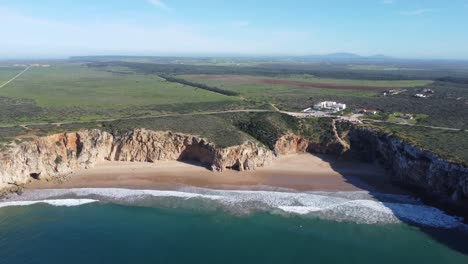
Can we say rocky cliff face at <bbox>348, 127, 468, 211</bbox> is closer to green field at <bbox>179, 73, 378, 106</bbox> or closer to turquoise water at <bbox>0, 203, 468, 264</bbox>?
turquoise water at <bbox>0, 203, 468, 264</bbox>

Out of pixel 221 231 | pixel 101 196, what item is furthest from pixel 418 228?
pixel 101 196

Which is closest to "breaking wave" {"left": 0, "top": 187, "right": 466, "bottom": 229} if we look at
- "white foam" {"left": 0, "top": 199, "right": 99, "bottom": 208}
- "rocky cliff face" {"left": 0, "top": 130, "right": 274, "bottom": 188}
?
"white foam" {"left": 0, "top": 199, "right": 99, "bottom": 208}

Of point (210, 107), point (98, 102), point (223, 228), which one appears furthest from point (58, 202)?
point (98, 102)

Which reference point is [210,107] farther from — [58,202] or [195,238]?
[195,238]

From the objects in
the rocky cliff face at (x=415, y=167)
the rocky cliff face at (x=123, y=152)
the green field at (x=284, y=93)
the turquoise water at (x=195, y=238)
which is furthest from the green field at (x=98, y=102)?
the turquoise water at (x=195, y=238)

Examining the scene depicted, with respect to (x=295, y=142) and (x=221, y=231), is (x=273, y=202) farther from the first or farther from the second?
(x=295, y=142)

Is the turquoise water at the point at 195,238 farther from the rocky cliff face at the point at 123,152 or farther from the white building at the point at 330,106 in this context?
the white building at the point at 330,106
